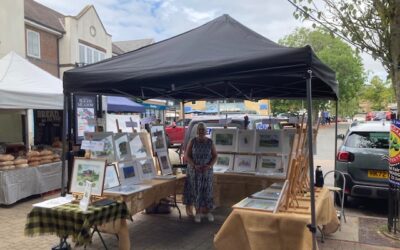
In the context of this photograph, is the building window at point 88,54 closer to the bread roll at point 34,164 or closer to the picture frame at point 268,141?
the bread roll at point 34,164

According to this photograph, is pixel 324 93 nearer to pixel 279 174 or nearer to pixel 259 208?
pixel 279 174

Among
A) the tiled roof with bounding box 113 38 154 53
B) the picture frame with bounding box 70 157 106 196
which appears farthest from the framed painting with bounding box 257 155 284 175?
the tiled roof with bounding box 113 38 154 53

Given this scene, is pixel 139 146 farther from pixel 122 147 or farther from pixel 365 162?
pixel 365 162

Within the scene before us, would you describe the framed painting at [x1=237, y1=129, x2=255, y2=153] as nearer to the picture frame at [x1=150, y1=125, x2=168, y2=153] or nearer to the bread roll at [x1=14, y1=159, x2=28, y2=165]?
the picture frame at [x1=150, y1=125, x2=168, y2=153]

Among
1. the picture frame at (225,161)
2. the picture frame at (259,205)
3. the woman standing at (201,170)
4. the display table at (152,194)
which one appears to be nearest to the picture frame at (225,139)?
the picture frame at (225,161)

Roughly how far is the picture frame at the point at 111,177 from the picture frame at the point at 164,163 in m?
1.26

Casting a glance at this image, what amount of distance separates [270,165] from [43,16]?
21096mm

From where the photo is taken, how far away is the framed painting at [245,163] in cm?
640

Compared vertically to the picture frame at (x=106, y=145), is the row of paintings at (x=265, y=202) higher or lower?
lower

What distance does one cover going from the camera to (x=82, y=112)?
9.47 m

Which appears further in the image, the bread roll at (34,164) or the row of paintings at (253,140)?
the bread roll at (34,164)

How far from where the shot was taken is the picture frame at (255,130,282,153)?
626cm

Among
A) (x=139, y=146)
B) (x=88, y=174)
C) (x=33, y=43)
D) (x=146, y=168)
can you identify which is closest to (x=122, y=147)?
(x=139, y=146)

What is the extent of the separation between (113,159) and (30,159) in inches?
143
